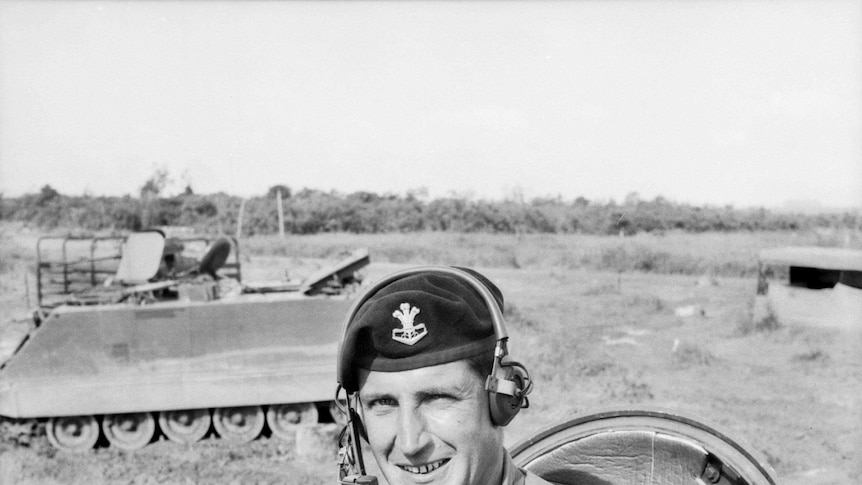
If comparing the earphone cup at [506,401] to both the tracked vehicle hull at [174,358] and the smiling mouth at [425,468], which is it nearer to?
the smiling mouth at [425,468]

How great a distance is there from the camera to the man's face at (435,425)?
128 centimetres

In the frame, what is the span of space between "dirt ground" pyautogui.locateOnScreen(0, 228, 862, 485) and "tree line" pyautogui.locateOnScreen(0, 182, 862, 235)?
22.7m

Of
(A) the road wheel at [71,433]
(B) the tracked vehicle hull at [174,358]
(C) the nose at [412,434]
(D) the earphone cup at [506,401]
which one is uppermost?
(D) the earphone cup at [506,401]

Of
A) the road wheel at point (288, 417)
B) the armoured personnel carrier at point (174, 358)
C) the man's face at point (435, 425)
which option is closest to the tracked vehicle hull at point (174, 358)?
the armoured personnel carrier at point (174, 358)

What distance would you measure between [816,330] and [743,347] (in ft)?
3.81

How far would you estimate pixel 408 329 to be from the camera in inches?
49.7

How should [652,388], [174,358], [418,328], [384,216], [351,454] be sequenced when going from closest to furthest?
1. [418,328]
2. [351,454]
3. [174,358]
4. [652,388]
5. [384,216]

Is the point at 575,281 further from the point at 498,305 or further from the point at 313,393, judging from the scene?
the point at 498,305

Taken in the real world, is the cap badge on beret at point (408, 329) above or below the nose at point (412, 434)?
above

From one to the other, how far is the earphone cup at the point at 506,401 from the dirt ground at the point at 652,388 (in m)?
1.74

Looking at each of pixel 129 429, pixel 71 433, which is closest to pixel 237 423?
pixel 129 429

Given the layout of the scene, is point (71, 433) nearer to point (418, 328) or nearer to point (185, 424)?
point (185, 424)

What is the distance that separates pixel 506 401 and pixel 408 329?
0.74ft

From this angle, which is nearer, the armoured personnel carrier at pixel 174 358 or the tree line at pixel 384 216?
the armoured personnel carrier at pixel 174 358
